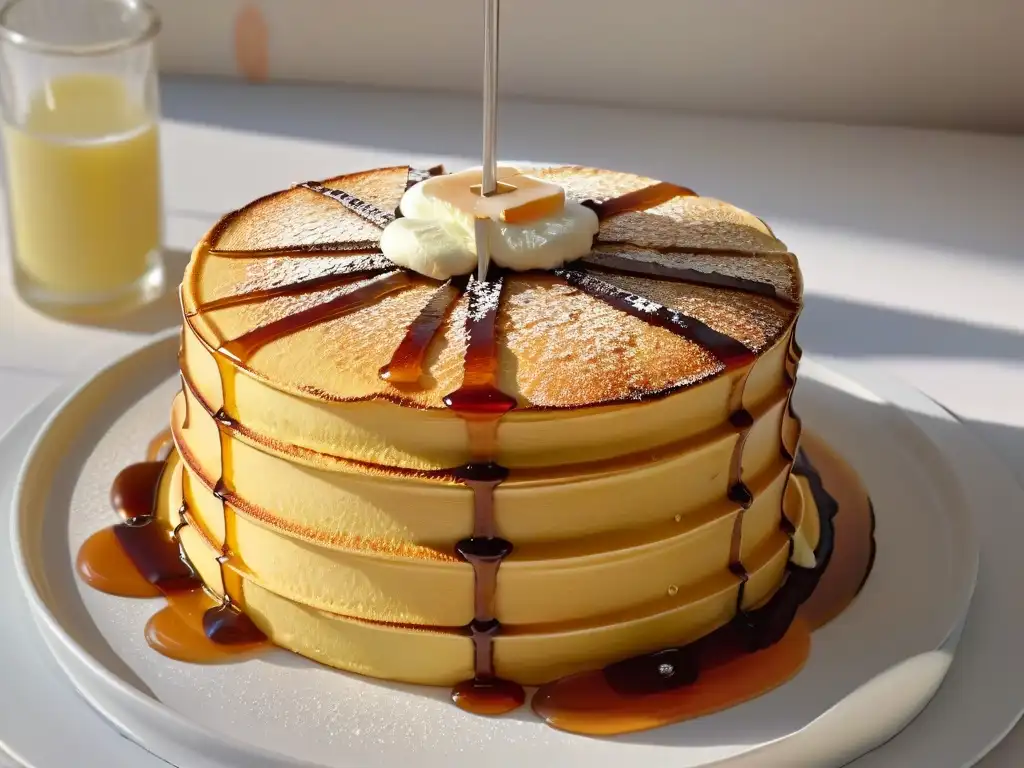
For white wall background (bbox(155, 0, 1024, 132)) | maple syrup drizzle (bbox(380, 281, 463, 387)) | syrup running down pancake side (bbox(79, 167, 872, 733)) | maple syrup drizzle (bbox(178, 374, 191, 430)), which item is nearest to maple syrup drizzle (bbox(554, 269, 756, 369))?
syrup running down pancake side (bbox(79, 167, 872, 733))

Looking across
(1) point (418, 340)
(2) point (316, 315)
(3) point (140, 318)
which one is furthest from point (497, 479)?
(3) point (140, 318)

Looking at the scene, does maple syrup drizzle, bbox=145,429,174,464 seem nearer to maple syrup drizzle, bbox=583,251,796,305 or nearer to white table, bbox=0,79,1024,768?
white table, bbox=0,79,1024,768

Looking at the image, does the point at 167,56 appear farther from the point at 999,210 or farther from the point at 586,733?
the point at 586,733

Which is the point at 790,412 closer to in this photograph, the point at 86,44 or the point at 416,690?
the point at 416,690

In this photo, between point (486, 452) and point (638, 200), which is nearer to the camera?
point (486, 452)

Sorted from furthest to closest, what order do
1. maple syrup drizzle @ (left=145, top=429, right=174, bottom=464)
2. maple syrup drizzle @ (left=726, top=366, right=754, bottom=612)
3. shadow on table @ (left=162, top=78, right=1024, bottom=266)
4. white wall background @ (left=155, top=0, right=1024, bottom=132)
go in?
white wall background @ (left=155, top=0, right=1024, bottom=132), shadow on table @ (left=162, top=78, right=1024, bottom=266), maple syrup drizzle @ (left=145, top=429, right=174, bottom=464), maple syrup drizzle @ (left=726, top=366, right=754, bottom=612)

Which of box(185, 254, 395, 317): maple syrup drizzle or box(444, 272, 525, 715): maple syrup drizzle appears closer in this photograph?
box(444, 272, 525, 715): maple syrup drizzle

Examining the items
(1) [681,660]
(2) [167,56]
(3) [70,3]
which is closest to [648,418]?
(1) [681,660]
